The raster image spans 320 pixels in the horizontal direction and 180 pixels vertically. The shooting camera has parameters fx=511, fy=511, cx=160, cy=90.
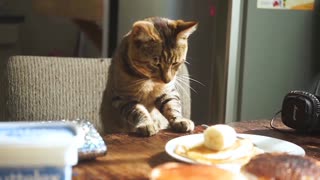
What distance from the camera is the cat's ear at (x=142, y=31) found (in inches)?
53.4

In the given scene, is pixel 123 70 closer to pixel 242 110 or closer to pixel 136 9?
pixel 136 9

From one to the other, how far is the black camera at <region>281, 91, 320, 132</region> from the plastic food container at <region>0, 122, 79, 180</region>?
2.17ft

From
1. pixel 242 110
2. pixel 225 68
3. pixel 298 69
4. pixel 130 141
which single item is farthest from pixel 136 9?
pixel 130 141

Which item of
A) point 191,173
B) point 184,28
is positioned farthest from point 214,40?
point 191,173

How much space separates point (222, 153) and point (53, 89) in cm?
74

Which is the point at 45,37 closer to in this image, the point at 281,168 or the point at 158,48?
the point at 158,48

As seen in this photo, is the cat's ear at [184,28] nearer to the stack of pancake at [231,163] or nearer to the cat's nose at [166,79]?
the cat's nose at [166,79]

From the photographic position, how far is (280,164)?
0.73 m

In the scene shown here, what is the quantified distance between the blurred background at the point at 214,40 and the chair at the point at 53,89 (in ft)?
2.35

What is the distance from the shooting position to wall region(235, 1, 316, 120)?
2.17m

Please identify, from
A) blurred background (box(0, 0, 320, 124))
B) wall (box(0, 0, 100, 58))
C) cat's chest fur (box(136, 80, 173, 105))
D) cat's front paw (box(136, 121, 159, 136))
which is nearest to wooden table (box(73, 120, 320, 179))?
cat's front paw (box(136, 121, 159, 136))

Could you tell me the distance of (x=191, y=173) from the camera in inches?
25.6

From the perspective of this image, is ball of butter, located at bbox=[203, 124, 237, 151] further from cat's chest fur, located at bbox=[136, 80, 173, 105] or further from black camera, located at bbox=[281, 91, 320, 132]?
cat's chest fur, located at bbox=[136, 80, 173, 105]

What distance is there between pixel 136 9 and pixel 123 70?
786mm
